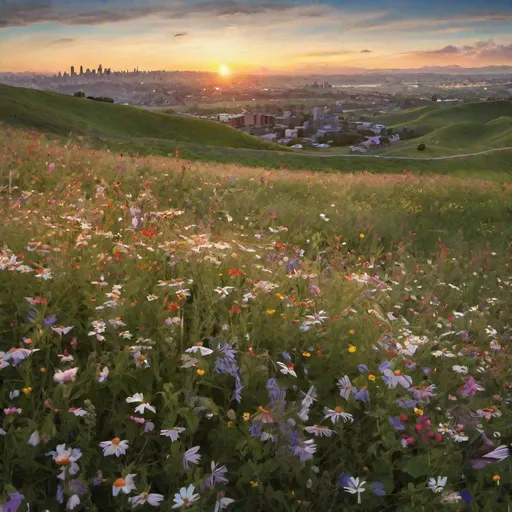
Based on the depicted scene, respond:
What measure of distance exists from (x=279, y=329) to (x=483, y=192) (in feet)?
45.0

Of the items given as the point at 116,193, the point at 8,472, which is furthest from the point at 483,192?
the point at 8,472

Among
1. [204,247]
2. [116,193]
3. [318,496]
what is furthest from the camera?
[116,193]

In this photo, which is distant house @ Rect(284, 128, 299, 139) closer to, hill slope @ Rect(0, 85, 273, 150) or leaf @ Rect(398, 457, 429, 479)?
hill slope @ Rect(0, 85, 273, 150)

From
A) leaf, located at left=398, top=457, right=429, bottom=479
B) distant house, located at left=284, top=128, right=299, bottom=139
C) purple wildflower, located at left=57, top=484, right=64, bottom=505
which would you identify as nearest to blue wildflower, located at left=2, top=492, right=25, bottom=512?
purple wildflower, located at left=57, top=484, right=64, bottom=505

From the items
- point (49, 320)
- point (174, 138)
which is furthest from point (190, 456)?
point (174, 138)

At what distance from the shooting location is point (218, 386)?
13.0ft

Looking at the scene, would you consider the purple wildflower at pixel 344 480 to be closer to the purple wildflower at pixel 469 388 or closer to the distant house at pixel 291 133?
the purple wildflower at pixel 469 388

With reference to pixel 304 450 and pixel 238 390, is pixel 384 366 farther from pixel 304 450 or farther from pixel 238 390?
pixel 238 390

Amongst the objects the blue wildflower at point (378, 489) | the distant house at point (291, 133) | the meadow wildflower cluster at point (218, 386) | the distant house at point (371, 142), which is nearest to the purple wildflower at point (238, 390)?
the meadow wildflower cluster at point (218, 386)

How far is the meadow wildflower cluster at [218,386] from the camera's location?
11.2 ft

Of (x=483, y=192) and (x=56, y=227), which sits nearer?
(x=56, y=227)

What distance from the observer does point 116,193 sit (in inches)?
344

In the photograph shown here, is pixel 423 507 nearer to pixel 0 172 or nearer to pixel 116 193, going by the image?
pixel 116 193

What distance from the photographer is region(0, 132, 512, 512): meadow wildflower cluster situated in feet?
11.2
